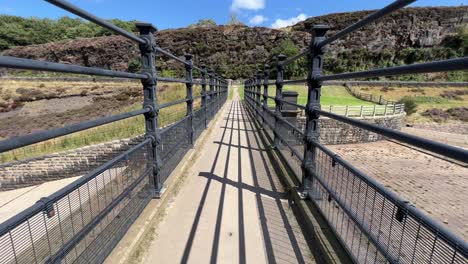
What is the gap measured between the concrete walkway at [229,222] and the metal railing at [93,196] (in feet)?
1.13

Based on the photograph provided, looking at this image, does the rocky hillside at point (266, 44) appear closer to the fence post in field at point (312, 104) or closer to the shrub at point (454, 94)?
the shrub at point (454, 94)

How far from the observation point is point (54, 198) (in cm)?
125

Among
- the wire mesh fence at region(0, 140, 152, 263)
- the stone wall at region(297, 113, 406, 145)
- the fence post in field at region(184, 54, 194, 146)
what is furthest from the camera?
the stone wall at region(297, 113, 406, 145)

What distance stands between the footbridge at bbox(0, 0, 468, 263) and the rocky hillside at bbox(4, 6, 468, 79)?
64971 mm

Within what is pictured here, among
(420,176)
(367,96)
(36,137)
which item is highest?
(36,137)

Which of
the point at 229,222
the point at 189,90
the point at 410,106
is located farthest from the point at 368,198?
the point at 410,106

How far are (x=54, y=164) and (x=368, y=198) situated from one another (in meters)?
12.8

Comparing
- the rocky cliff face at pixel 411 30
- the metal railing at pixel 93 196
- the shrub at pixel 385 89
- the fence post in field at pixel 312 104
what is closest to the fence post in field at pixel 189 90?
the metal railing at pixel 93 196

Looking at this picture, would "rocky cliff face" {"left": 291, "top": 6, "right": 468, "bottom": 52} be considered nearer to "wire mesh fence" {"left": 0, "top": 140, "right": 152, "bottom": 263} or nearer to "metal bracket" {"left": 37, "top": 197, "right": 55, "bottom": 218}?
"wire mesh fence" {"left": 0, "top": 140, "right": 152, "bottom": 263}

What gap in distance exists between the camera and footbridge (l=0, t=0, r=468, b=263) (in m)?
1.24

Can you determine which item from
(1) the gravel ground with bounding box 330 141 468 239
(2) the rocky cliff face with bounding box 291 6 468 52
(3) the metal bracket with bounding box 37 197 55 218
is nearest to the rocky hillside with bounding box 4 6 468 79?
(2) the rocky cliff face with bounding box 291 6 468 52

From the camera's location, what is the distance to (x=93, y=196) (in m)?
1.95

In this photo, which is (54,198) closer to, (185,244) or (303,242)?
(185,244)

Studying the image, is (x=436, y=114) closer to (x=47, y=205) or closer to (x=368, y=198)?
(x=368, y=198)
